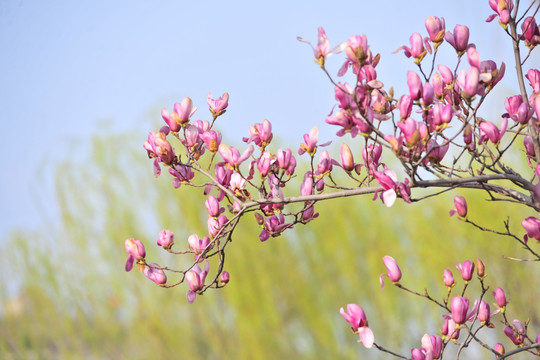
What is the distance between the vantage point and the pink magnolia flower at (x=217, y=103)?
5.60ft

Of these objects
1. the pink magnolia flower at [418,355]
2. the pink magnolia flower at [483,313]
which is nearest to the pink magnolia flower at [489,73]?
the pink magnolia flower at [483,313]

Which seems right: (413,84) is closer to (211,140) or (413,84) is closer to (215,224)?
(211,140)

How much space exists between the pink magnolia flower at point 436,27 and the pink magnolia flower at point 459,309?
2.15ft

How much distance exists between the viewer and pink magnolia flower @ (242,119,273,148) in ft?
5.44

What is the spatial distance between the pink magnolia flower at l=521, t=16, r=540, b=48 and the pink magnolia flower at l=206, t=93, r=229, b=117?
2.71 ft

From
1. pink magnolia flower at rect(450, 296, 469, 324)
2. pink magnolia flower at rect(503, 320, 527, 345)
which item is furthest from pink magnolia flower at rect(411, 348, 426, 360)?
pink magnolia flower at rect(503, 320, 527, 345)

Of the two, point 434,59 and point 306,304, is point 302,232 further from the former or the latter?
point 434,59

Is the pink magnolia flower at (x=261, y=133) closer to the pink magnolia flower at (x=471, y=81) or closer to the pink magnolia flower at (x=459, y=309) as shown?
the pink magnolia flower at (x=471, y=81)

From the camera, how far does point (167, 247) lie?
175 cm

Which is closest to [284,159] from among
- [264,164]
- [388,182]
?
[264,164]

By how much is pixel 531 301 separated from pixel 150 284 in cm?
422

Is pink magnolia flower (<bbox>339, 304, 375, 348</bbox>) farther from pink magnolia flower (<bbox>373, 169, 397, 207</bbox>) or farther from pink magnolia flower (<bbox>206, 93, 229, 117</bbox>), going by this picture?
pink magnolia flower (<bbox>206, 93, 229, 117</bbox>)

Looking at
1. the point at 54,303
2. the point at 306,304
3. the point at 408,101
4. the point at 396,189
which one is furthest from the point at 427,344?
the point at 54,303

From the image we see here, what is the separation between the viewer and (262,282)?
6.81 meters
